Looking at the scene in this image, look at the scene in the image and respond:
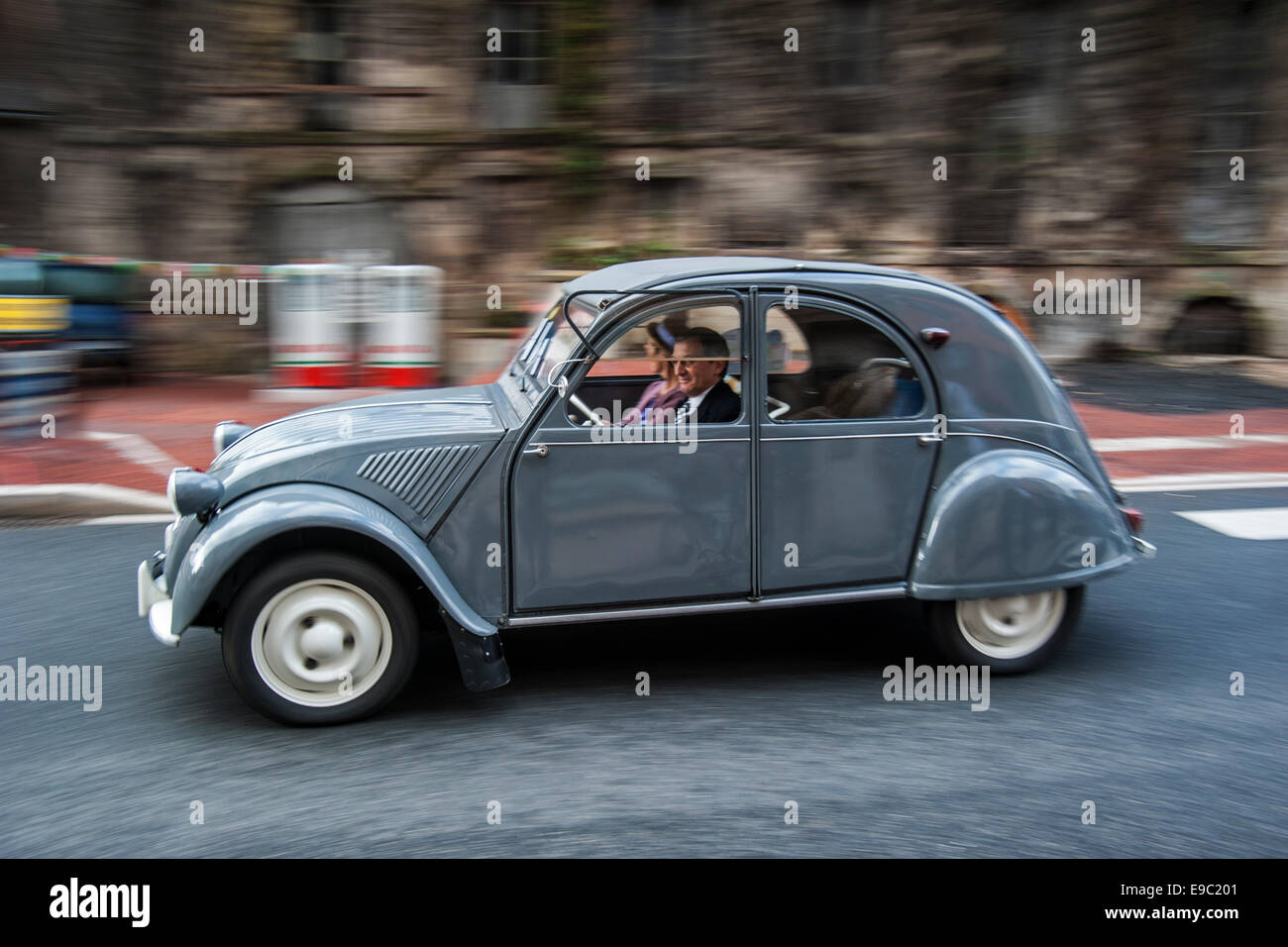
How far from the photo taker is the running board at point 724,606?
14.7ft

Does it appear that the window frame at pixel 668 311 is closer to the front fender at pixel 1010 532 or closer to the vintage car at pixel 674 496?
the vintage car at pixel 674 496

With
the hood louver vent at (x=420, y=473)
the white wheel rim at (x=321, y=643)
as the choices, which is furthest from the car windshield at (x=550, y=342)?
the white wheel rim at (x=321, y=643)

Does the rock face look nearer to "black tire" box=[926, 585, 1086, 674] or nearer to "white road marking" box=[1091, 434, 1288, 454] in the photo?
"white road marking" box=[1091, 434, 1288, 454]

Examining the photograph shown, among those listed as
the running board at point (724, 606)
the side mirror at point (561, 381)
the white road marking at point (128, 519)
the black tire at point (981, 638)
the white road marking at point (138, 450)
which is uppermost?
the side mirror at point (561, 381)

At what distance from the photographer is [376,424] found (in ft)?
15.4

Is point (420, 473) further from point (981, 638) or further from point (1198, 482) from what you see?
point (1198, 482)

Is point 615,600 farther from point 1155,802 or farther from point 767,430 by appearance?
point 1155,802

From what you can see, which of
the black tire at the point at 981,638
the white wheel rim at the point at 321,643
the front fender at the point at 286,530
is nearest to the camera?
the front fender at the point at 286,530

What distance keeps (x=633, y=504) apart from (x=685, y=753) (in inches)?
36.7

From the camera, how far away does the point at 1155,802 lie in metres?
3.87

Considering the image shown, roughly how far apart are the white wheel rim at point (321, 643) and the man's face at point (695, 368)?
4.85ft

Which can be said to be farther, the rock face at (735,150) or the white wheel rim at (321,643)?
the rock face at (735,150)

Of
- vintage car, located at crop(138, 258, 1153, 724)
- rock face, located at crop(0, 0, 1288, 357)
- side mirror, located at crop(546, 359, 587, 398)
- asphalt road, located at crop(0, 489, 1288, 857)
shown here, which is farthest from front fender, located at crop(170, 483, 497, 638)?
rock face, located at crop(0, 0, 1288, 357)
